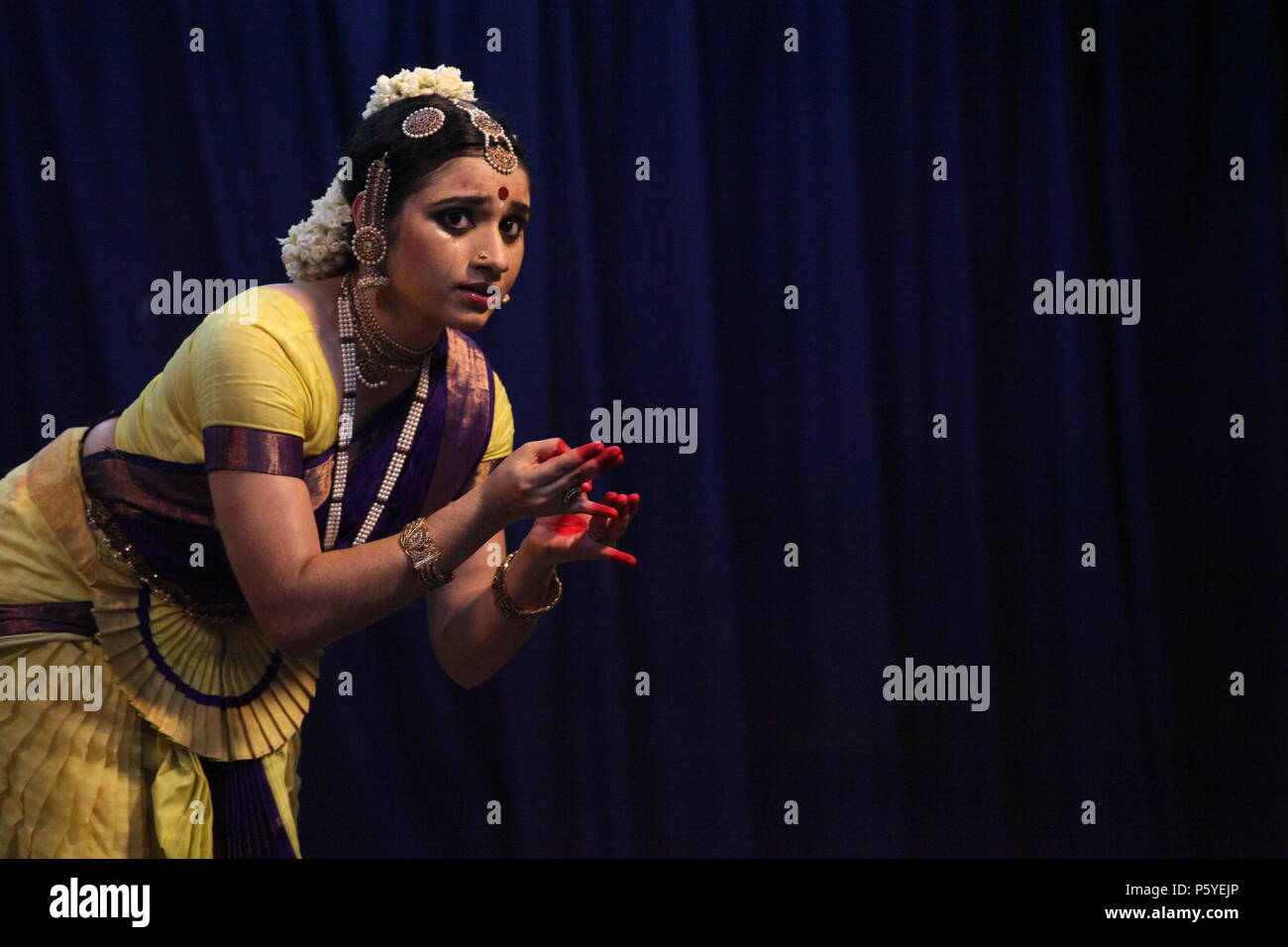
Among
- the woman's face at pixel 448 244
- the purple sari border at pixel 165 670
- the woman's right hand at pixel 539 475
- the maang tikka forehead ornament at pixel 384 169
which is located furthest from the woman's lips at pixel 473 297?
the purple sari border at pixel 165 670

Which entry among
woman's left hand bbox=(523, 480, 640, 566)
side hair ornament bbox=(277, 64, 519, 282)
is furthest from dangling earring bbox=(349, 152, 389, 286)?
woman's left hand bbox=(523, 480, 640, 566)

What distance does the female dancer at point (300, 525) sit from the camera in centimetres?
147

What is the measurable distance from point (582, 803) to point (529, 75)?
136cm

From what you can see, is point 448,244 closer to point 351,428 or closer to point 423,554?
point 351,428

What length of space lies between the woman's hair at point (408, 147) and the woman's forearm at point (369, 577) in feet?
1.26

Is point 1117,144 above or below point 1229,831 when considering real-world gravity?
above

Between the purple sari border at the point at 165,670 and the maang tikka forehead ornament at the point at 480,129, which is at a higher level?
the maang tikka forehead ornament at the point at 480,129

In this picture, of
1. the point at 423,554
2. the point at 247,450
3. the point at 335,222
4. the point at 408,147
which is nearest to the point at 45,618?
the point at 247,450

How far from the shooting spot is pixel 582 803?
94.8 inches

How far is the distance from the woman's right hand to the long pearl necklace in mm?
202

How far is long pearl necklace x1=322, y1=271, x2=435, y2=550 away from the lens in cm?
155

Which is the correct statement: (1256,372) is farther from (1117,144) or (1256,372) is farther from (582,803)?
(582,803)

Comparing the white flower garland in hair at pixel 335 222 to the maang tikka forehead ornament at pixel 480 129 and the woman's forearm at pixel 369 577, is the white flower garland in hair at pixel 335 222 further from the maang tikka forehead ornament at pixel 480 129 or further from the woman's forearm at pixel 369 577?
the woman's forearm at pixel 369 577
